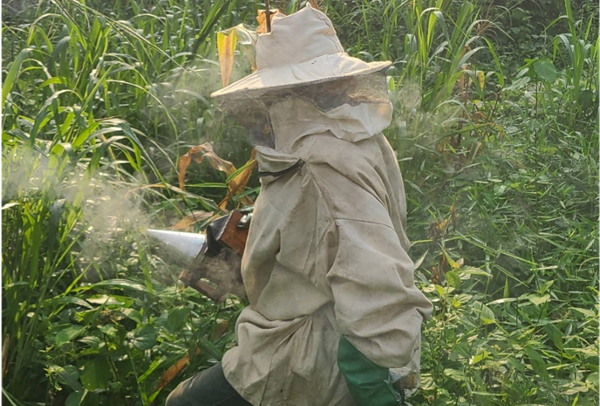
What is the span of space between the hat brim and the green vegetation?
3.52 ft

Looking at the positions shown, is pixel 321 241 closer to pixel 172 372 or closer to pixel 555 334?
pixel 172 372

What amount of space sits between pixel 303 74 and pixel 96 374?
1.40 meters

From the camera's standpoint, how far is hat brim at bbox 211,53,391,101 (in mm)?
2273

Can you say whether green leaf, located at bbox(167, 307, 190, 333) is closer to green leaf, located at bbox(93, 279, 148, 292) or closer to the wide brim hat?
green leaf, located at bbox(93, 279, 148, 292)

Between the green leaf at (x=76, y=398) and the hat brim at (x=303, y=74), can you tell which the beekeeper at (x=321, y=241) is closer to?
the hat brim at (x=303, y=74)

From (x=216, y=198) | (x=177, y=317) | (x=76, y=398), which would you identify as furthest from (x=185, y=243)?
(x=216, y=198)

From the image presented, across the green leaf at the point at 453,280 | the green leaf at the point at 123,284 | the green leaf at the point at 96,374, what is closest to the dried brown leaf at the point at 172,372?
the green leaf at the point at 96,374

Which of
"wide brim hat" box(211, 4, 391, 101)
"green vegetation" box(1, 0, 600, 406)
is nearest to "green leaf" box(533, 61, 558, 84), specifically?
"green vegetation" box(1, 0, 600, 406)

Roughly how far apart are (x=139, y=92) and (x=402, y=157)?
1.25 meters

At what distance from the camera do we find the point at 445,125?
4.57m

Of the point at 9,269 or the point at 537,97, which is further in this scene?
the point at 537,97

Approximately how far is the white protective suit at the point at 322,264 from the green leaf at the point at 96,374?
0.77 metres

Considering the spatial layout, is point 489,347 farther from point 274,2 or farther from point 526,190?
point 274,2

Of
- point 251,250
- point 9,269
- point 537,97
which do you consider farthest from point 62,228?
point 537,97
